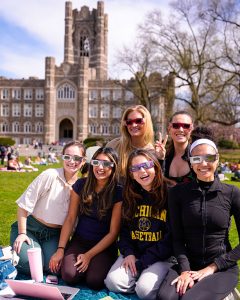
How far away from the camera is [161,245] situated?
3.88m

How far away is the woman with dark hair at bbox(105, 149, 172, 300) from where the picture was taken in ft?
12.7

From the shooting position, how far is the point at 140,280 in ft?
12.1

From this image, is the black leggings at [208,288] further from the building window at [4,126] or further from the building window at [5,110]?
the building window at [5,110]

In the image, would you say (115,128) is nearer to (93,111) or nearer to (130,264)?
(93,111)

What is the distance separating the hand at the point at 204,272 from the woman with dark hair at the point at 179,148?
1134 mm

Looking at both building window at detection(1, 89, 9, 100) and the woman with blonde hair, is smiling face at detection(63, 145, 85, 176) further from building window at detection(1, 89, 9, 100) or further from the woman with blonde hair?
building window at detection(1, 89, 9, 100)

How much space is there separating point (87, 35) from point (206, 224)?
224 feet

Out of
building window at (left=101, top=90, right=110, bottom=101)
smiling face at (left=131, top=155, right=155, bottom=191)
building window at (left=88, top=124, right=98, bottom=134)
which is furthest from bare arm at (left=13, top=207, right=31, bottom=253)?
building window at (left=101, top=90, right=110, bottom=101)

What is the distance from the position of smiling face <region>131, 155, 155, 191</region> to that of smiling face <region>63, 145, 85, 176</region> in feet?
2.53

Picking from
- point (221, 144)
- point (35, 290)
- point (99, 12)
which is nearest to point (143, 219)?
point (35, 290)

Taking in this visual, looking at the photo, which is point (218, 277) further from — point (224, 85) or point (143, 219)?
point (224, 85)

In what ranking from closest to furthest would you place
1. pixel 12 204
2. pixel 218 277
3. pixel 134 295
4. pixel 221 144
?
pixel 218 277 → pixel 134 295 → pixel 12 204 → pixel 221 144

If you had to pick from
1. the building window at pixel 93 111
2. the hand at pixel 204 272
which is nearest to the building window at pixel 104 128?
the building window at pixel 93 111

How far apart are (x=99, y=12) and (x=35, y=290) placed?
68.0 metres
